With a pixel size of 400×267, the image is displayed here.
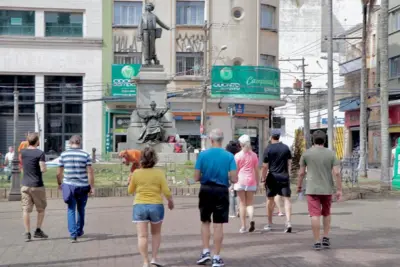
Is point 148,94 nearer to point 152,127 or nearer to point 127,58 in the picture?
point 152,127

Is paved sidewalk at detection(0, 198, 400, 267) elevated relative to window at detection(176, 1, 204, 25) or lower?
lower

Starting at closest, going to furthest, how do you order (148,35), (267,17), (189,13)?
(148,35), (189,13), (267,17)

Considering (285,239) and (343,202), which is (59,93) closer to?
(343,202)

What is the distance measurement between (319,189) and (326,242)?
771 mm

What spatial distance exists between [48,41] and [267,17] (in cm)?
1501

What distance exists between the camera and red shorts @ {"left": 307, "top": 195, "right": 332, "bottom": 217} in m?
10.2

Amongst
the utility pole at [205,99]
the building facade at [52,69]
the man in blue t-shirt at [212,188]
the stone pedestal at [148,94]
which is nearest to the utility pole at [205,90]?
the utility pole at [205,99]

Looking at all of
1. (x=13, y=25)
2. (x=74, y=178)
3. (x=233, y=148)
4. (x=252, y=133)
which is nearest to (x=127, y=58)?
(x=13, y=25)

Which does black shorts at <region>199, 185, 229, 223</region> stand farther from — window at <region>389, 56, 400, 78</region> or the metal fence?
window at <region>389, 56, 400, 78</region>

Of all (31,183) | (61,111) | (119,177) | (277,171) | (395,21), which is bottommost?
(119,177)

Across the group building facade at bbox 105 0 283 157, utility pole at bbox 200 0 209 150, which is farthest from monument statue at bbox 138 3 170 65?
building facade at bbox 105 0 283 157

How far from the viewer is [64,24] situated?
45.4 meters

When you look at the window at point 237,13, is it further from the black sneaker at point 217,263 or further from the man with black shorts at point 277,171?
the black sneaker at point 217,263

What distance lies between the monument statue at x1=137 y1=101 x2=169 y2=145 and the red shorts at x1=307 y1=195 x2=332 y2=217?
54.1ft
